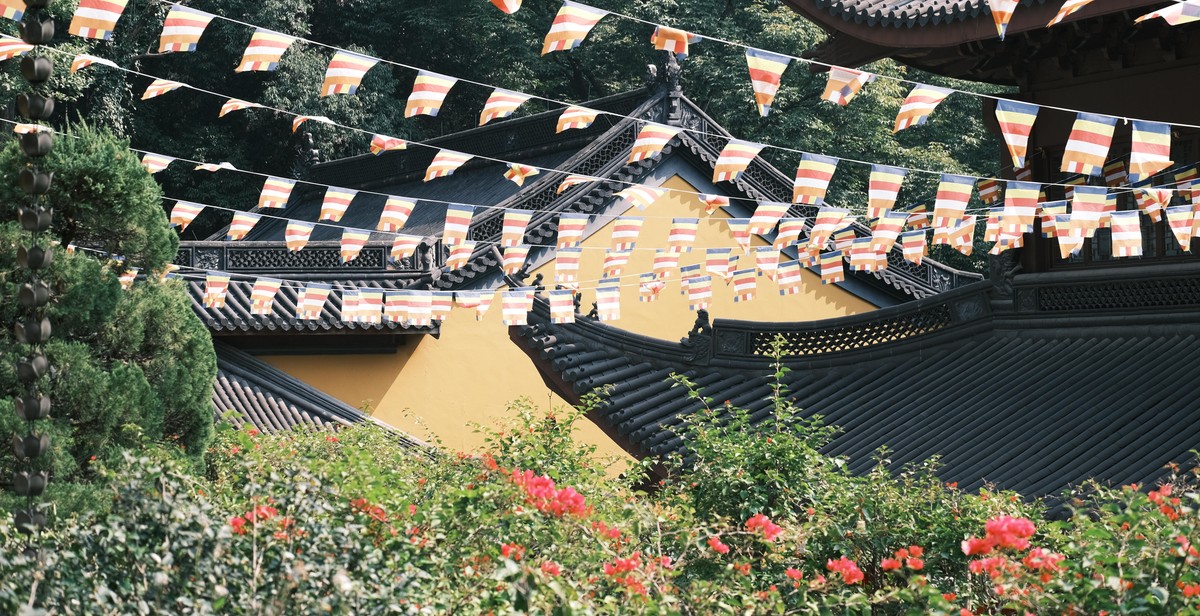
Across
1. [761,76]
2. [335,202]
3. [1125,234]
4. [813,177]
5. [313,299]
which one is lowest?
[313,299]

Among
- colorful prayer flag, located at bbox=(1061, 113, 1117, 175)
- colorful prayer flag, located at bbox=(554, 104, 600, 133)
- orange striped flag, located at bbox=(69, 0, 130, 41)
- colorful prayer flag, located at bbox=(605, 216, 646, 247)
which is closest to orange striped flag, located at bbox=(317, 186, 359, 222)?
colorful prayer flag, located at bbox=(554, 104, 600, 133)

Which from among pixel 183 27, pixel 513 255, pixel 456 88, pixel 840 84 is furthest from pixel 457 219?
pixel 456 88

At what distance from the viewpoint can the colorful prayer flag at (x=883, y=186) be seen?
27.0 feet

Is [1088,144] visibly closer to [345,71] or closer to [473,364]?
[345,71]

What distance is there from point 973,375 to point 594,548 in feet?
15.9

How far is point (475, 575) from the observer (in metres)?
4.60

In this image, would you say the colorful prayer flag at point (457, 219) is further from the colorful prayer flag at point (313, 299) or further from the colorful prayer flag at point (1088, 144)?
the colorful prayer flag at point (1088, 144)

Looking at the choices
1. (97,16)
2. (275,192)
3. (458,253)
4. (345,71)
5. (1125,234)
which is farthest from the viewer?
(458,253)

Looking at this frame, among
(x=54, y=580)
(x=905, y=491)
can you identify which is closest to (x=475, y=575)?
(x=54, y=580)

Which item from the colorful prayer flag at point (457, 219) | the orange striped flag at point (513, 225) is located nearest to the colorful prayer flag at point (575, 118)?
the colorful prayer flag at point (457, 219)

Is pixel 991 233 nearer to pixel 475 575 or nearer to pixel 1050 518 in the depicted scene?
pixel 1050 518

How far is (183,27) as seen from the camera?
755 centimetres

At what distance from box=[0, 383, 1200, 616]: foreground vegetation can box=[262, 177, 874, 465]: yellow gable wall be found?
10411 mm

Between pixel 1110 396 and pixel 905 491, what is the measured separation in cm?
262
